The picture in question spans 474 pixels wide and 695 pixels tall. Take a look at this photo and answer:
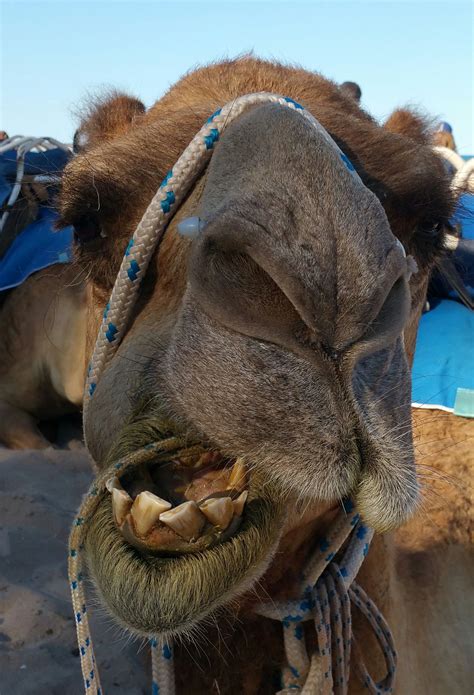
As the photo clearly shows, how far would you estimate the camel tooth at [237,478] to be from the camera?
56.7 inches

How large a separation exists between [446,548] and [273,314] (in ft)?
5.79

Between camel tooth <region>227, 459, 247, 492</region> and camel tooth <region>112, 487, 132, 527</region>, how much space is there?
0.19m

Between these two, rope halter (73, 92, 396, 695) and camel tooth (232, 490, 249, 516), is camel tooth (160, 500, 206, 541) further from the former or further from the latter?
rope halter (73, 92, 396, 695)

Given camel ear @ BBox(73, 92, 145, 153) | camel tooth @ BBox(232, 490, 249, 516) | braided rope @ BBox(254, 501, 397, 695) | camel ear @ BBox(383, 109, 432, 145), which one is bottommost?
braided rope @ BBox(254, 501, 397, 695)

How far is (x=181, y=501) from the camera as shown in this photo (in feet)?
4.85

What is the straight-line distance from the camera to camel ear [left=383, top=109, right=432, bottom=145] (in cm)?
295

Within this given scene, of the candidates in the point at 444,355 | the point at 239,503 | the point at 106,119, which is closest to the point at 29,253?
the point at 106,119

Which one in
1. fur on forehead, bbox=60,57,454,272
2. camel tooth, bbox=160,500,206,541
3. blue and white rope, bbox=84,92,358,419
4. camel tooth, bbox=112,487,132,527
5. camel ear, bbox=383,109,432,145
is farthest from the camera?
camel ear, bbox=383,109,432,145

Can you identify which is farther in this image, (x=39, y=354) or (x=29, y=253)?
(x=39, y=354)

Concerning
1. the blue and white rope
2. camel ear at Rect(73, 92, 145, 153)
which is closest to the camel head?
the blue and white rope

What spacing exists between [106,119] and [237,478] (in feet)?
6.08

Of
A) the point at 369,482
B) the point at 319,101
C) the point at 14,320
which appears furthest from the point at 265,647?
the point at 14,320

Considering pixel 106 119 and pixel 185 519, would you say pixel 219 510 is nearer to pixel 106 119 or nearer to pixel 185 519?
pixel 185 519

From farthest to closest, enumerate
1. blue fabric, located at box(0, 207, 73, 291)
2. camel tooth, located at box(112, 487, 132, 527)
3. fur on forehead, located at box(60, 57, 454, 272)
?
blue fabric, located at box(0, 207, 73, 291) < fur on forehead, located at box(60, 57, 454, 272) < camel tooth, located at box(112, 487, 132, 527)
